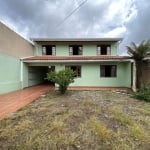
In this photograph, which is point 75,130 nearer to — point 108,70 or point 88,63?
point 88,63

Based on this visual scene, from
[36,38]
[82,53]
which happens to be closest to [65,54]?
[82,53]

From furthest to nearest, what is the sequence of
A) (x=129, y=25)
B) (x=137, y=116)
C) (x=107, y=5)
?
(x=129, y=25) → (x=107, y=5) → (x=137, y=116)

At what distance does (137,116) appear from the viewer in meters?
9.55

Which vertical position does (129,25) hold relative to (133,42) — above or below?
above

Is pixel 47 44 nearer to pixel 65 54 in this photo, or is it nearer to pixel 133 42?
pixel 65 54

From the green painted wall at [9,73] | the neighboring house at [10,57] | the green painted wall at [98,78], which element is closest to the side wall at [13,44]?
the neighboring house at [10,57]

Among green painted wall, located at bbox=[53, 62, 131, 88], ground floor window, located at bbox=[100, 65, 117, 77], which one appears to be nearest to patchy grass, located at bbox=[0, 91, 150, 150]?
green painted wall, located at bbox=[53, 62, 131, 88]

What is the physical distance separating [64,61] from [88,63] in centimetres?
275

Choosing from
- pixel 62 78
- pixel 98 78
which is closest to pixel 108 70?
pixel 98 78

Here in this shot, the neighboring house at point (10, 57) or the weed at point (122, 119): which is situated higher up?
the neighboring house at point (10, 57)

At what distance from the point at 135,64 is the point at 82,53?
8.31m

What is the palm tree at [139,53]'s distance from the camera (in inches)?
716

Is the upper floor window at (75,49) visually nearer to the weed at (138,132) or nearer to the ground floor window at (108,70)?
the ground floor window at (108,70)

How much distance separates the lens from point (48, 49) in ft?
87.0
